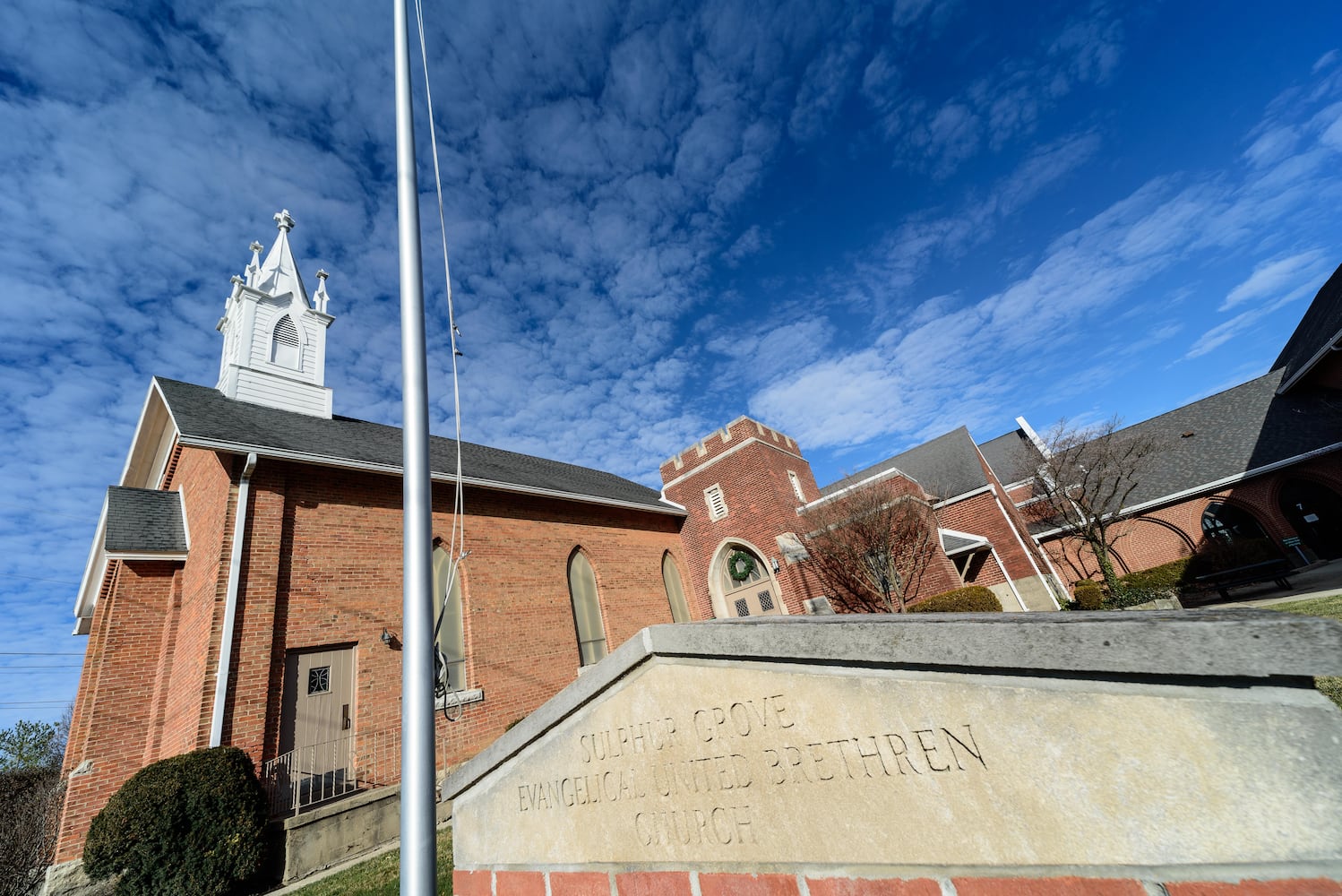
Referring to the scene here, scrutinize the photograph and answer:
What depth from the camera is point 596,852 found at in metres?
2.58

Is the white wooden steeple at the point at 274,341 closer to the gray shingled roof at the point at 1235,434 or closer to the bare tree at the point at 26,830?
the bare tree at the point at 26,830

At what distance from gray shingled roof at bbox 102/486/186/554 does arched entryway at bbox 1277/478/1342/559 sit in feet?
114

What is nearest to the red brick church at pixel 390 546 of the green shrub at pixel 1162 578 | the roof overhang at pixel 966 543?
the roof overhang at pixel 966 543

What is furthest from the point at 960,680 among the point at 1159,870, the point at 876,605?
the point at 876,605

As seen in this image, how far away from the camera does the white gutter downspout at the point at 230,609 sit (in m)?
8.06

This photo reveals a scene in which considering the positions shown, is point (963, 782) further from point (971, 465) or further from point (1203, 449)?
point (1203, 449)

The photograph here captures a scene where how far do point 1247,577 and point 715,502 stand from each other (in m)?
16.6

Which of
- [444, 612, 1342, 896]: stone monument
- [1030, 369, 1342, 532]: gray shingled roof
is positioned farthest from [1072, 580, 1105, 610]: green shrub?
[444, 612, 1342, 896]: stone monument

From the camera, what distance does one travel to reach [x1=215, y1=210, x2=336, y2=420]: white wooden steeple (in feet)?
46.2

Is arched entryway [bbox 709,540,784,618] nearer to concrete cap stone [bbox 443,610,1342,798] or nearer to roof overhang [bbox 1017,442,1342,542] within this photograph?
roof overhang [bbox 1017,442,1342,542]

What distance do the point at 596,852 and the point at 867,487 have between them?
16349 mm

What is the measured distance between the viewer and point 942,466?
77.1 feet

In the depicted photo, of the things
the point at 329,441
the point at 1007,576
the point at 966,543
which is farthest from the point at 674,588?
the point at 329,441

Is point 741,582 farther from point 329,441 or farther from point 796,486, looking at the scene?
point 329,441
